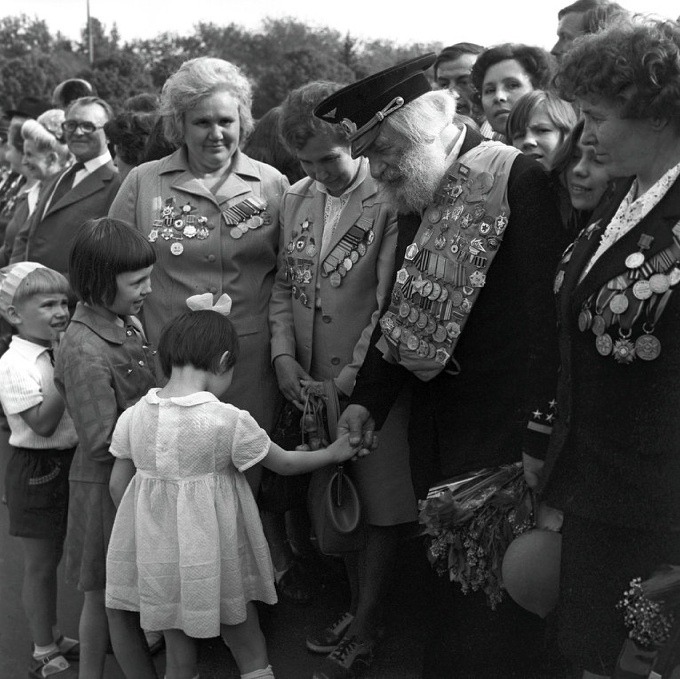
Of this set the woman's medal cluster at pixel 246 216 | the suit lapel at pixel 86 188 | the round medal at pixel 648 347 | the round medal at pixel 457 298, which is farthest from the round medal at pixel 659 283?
the suit lapel at pixel 86 188

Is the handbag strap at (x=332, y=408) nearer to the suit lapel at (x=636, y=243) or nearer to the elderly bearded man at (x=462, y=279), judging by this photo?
the elderly bearded man at (x=462, y=279)

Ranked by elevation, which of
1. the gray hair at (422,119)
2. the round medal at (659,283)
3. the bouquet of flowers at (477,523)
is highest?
the gray hair at (422,119)

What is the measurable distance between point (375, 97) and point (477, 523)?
4.55 feet

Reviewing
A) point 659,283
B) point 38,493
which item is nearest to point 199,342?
point 38,493

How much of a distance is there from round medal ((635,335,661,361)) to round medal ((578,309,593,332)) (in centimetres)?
15

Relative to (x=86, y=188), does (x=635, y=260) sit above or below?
above

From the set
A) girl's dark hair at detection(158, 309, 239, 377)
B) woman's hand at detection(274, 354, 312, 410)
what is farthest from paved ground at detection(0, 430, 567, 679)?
girl's dark hair at detection(158, 309, 239, 377)

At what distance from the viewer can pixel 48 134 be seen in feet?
23.0

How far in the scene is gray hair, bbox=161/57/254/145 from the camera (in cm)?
390

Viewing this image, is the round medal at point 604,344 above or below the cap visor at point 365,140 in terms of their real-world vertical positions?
below

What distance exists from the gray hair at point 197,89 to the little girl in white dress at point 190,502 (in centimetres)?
121

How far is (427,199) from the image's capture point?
3.05 metres

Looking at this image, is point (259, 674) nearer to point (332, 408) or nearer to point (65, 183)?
point (332, 408)

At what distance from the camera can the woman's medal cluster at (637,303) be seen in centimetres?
216
